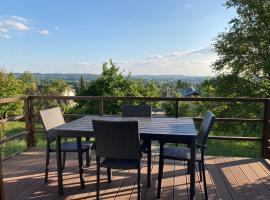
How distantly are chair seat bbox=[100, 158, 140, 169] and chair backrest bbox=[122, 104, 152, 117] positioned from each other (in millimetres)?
1224

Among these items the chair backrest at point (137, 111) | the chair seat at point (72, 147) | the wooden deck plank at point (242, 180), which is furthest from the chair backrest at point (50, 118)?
the wooden deck plank at point (242, 180)

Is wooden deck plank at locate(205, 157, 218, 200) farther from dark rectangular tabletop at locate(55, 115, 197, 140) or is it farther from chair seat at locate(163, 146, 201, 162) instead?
dark rectangular tabletop at locate(55, 115, 197, 140)

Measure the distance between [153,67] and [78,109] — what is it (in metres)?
6.00

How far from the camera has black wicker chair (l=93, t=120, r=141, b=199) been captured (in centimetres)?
245

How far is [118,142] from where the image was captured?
99.1 inches

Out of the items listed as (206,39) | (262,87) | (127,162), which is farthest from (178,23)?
(127,162)

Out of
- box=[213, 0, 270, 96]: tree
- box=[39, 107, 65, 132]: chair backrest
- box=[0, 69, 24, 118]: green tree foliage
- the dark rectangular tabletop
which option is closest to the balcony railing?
box=[39, 107, 65, 132]: chair backrest

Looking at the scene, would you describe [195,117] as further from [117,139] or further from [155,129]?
[117,139]

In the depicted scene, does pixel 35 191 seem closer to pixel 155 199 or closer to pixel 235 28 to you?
pixel 155 199

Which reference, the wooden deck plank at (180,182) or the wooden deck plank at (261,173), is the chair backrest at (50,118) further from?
the wooden deck plank at (261,173)

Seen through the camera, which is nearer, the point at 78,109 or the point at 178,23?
the point at 178,23

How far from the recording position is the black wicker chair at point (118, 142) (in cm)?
245

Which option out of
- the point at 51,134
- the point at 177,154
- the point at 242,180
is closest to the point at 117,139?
the point at 177,154

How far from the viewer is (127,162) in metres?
2.61
